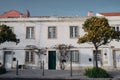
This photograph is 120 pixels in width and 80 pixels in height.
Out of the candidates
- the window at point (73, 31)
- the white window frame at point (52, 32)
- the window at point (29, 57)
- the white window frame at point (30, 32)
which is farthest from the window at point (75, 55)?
the white window frame at point (30, 32)

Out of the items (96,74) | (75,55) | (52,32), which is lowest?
(96,74)

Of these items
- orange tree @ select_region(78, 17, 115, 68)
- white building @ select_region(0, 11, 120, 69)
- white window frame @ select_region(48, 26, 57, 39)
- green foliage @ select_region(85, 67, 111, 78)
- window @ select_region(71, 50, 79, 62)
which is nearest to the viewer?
green foliage @ select_region(85, 67, 111, 78)

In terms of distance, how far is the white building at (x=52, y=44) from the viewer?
2616 centimetres

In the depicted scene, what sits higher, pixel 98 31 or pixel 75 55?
pixel 98 31

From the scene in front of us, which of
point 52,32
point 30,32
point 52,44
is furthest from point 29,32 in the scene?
point 52,44

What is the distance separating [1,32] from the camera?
63.4 feet

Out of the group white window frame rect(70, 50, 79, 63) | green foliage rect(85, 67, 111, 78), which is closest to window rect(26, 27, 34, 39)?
white window frame rect(70, 50, 79, 63)

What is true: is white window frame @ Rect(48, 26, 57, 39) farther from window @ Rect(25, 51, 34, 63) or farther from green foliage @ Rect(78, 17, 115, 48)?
green foliage @ Rect(78, 17, 115, 48)

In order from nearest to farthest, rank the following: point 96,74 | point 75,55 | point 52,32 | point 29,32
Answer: point 96,74, point 75,55, point 52,32, point 29,32

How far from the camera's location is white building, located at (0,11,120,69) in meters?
26.2

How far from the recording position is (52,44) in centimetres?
2661

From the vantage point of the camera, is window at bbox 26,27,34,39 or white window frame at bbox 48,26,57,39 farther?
window at bbox 26,27,34,39

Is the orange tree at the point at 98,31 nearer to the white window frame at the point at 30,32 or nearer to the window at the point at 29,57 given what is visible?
the window at the point at 29,57

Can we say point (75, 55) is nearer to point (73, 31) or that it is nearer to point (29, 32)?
point (73, 31)
